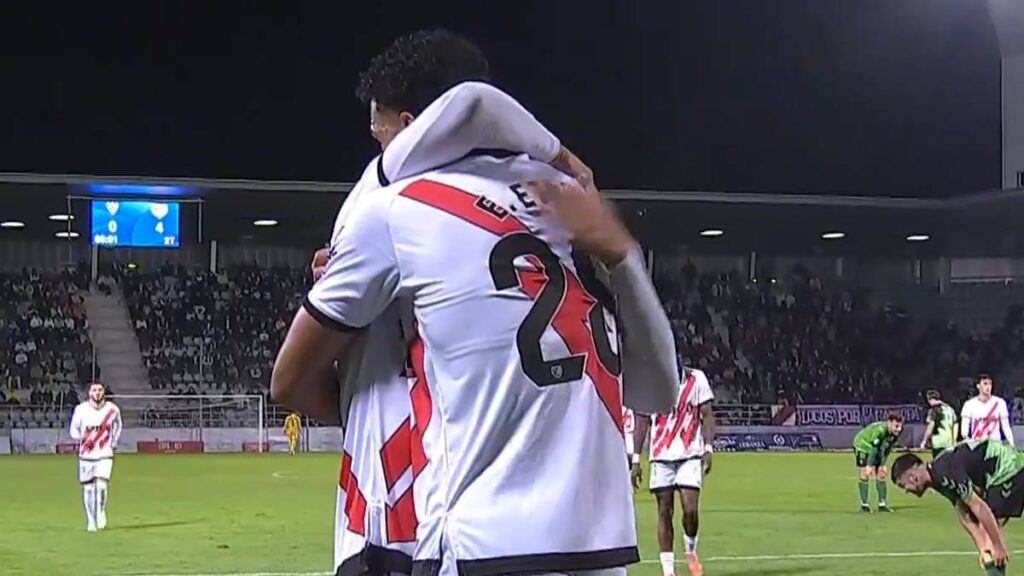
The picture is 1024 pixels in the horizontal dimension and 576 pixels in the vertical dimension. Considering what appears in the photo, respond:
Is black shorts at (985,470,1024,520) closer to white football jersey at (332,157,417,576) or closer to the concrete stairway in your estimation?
white football jersey at (332,157,417,576)

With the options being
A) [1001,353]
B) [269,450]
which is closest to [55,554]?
[269,450]

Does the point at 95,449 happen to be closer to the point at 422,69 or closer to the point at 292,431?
the point at 422,69

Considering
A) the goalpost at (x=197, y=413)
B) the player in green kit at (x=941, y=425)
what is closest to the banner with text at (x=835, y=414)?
the goalpost at (x=197, y=413)

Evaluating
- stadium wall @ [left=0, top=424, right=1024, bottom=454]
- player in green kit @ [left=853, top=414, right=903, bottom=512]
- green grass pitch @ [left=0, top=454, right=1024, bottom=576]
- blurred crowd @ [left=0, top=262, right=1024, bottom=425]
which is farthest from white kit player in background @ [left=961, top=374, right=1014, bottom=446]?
blurred crowd @ [left=0, top=262, right=1024, bottom=425]

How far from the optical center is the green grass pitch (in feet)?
53.9

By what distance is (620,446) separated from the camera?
2990 mm

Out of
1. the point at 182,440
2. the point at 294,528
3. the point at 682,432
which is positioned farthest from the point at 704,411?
the point at 182,440

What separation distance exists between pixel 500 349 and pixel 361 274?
0.28m

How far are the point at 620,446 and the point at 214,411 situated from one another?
44.0 metres

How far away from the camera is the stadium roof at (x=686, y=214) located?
43.9 metres

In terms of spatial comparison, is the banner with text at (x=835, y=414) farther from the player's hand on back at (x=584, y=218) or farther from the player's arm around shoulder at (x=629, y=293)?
the player's hand on back at (x=584, y=218)

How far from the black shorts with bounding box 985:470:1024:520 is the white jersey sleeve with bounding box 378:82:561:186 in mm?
11297

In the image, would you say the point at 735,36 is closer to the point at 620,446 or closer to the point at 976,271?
the point at 976,271

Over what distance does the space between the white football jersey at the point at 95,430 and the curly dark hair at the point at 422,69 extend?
19.3m
